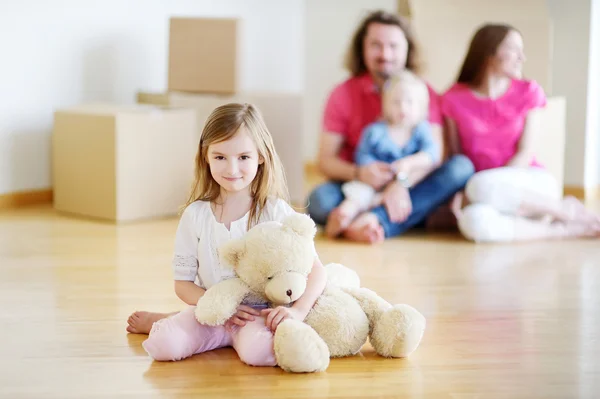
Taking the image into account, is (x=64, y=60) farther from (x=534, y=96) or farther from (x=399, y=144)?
(x=534, y=96)

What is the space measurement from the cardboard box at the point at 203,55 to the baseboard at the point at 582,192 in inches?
46.1

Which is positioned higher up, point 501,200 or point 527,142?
point 527,142

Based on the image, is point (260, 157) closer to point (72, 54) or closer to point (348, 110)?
point (348, 110)

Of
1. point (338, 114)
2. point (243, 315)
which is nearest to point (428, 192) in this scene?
point (338, 114)

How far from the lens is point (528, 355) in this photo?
146 centimetres

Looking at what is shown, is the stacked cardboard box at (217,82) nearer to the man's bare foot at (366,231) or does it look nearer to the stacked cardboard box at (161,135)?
the stacked cardboard box at (161,135)

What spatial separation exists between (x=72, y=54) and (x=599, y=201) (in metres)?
1.77

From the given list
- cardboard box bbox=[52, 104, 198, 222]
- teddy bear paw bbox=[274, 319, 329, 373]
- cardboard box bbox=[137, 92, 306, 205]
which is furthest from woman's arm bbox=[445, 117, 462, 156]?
teddy bear paw bbox=[274, 319, 329, 373]

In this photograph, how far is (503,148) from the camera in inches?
105

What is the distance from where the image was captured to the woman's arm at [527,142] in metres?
2.60

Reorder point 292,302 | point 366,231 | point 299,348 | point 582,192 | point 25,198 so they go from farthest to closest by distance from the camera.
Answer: point 582,192, point 25,198, point 366,231, point 292,302, point 299,348

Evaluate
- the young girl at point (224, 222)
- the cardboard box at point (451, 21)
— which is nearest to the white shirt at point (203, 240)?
the young girl at point (224, 222)

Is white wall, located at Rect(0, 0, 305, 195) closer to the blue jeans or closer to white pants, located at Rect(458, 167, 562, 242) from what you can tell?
the blue jeans

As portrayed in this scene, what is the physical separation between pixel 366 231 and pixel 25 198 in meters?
1.14
